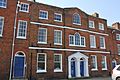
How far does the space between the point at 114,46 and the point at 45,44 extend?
15.2m

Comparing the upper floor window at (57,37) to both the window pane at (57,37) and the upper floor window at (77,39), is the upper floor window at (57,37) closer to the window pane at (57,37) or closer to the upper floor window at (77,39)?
the window pane at (57,37)

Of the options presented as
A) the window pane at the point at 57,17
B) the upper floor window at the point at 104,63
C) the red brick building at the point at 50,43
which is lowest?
the upper floor window at the point at 104,63

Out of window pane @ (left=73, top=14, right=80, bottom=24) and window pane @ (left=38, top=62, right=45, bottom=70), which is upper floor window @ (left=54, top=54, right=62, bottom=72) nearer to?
window pane @ (left=38, top=62, right=45, bottom=70)

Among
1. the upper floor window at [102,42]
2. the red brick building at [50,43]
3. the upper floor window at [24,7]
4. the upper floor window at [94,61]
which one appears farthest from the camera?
the upper floor window at [102,42]

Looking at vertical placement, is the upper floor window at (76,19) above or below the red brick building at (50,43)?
above

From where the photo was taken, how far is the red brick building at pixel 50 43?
17641 millimetres

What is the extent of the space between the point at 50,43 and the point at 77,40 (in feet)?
15.6

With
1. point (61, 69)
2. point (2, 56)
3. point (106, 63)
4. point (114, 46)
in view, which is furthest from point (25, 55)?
point (114, 46)

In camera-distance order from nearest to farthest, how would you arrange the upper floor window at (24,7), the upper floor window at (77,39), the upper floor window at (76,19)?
the upper floor window at (24,7) < the upper floor window at (77,39) < the upper floor window at (76,19)

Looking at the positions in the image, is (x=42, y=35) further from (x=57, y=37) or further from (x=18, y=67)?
(x=18, y=67)

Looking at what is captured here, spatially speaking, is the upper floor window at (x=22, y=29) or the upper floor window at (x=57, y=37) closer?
the upper floor window at (x=22, y=29)

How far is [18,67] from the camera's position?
1761 cm

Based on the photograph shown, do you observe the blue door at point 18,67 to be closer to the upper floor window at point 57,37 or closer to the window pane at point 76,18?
the upper floor window at point 57,37

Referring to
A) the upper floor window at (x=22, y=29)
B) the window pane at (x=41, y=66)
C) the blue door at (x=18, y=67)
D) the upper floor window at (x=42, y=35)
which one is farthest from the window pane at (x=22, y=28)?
the window pane at (x=41, y=66)
